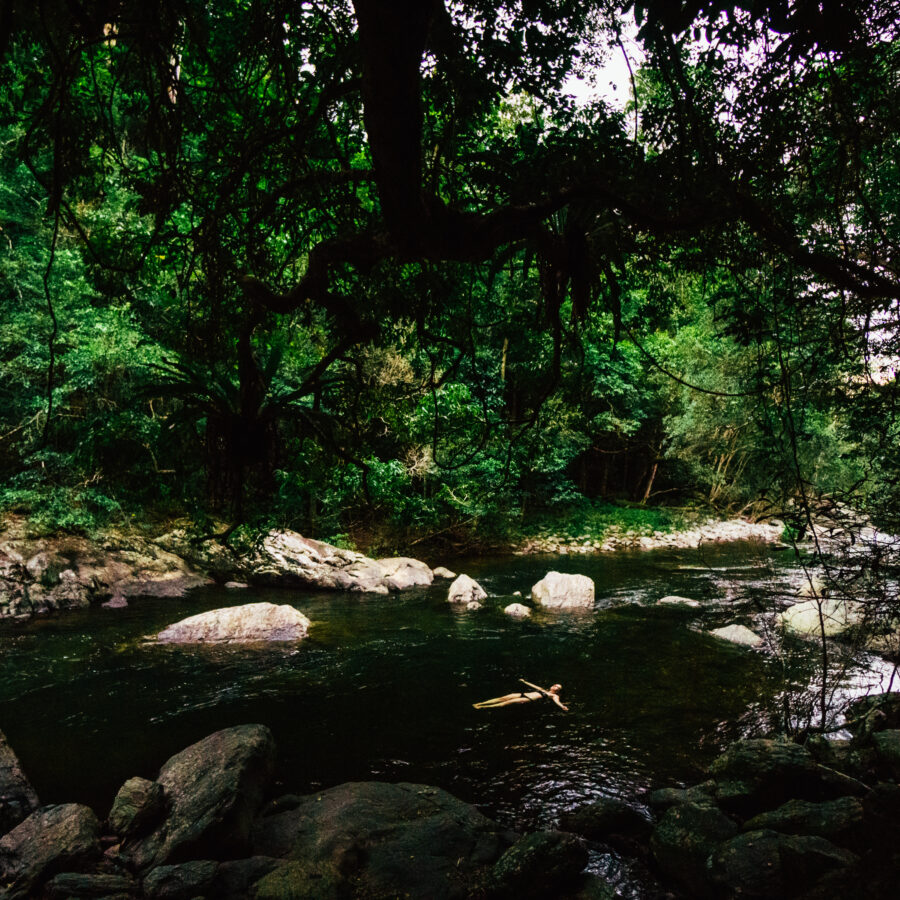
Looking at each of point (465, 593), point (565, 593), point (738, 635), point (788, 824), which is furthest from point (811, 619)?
point (788, 824)

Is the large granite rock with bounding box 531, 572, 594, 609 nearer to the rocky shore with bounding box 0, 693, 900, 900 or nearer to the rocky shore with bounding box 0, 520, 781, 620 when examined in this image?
the rocky shore with bounding box 0, 520, 781, 620

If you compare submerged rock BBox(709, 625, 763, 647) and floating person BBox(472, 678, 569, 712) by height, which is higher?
submerged rock BBox(709, 625, 763, 647)

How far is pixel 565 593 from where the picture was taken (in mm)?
11203

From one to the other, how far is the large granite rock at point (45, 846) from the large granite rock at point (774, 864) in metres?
3.82

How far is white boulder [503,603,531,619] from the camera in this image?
406 inches

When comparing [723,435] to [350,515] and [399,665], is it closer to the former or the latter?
[350,515]

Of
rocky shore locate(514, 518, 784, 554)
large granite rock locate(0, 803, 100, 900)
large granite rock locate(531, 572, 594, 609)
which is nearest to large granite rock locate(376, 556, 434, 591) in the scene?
large granite rock locate(531, 572, 594, 609)

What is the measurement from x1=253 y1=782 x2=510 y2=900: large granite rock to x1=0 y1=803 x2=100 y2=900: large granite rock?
1.06m

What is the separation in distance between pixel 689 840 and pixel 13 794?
4.64m

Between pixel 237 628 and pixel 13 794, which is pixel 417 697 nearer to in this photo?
pixel 237 628

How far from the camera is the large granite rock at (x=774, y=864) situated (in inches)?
120

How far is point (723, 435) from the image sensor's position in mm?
22156

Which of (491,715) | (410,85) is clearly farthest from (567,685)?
(410,85)

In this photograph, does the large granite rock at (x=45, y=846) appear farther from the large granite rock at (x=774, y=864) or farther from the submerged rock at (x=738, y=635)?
the submerged rock at (x=738, y=635)
